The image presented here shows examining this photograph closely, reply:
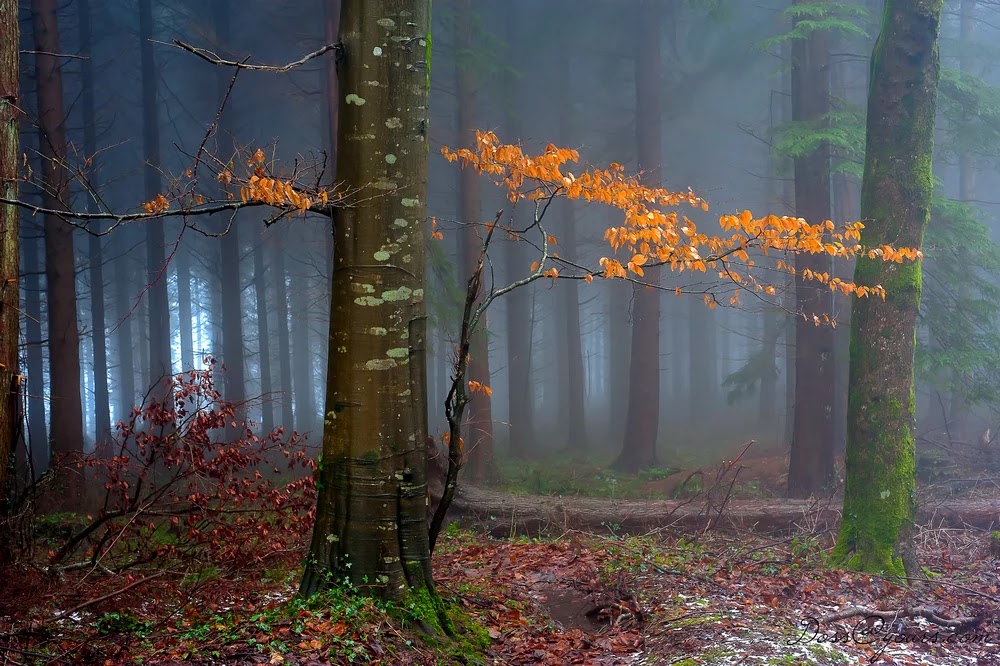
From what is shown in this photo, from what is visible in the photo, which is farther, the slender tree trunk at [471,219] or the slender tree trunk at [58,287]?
the slender tree trunk at [471,219]

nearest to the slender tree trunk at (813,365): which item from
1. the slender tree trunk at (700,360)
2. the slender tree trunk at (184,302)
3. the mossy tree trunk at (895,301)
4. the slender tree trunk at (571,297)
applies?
the mossy tree trunk at (895,301)

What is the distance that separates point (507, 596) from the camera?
22.4ft

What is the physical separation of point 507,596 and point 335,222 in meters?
3.93

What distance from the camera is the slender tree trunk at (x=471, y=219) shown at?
15562mm

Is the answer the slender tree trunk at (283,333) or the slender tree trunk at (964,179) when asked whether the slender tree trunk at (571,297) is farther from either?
the slender tree trunk at (283,333)

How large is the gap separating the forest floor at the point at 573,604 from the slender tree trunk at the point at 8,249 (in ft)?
4.77

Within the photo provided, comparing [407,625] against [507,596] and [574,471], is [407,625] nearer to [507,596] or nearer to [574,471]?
[507,596]

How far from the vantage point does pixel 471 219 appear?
15945 mm

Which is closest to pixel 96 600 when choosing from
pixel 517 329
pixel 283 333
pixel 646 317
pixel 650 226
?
pixel 650 226

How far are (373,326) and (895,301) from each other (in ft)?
21.1

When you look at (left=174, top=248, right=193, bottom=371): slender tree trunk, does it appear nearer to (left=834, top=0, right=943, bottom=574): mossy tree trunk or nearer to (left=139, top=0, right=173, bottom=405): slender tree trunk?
(left=139, top=0, right=173, bottom=405): slender tree trunk

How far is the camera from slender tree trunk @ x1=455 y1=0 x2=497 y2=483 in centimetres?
1556

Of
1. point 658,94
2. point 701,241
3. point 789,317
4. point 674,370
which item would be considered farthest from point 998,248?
point 674,370

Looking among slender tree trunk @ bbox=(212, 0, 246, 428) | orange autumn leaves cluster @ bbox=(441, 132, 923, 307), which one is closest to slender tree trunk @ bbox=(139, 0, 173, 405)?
slender tree trunk @ bbox=(212, 0, 246, 428)
